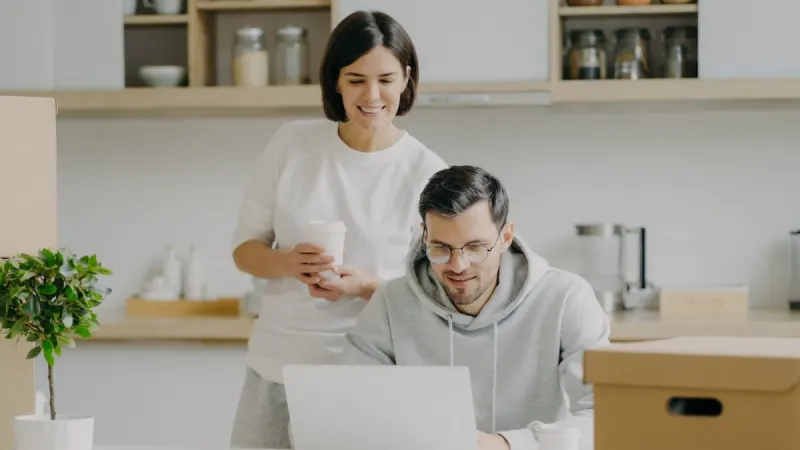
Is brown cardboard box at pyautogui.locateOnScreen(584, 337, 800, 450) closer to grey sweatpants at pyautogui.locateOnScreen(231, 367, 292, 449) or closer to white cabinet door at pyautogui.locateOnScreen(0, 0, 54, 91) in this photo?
grey sweatpants at pyautogui.locateOnScreen(231, 367, 292, 449)

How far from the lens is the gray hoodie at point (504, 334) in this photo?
2217 mm

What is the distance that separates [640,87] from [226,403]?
5.10ft

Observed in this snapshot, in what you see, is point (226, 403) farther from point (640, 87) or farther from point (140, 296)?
point (640, 87)

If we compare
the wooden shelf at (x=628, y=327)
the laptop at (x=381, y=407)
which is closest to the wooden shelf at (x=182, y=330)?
the wooden shelf at (x=628, y=327)

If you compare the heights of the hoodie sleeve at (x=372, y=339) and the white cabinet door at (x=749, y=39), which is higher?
the white cabinet door at (x=749, y=39)

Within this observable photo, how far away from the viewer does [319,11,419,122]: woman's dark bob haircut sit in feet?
7.79

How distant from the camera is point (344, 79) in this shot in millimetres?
2402

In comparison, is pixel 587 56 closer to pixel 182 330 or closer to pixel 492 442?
pixel 182 330

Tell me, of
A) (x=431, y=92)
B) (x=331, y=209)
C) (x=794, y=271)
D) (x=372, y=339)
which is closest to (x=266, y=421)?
(x=372, y=339)

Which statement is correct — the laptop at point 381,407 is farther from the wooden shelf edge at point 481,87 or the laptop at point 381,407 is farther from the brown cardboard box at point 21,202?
the wooden shelf edge at point 481,87

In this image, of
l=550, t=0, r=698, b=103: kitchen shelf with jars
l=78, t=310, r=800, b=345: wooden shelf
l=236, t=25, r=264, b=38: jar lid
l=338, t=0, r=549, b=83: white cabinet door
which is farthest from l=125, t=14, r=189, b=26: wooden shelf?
l=550, t=0, r=698, b=103: kitchen shelf with jars

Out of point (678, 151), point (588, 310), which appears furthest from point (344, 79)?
point (678, 151)

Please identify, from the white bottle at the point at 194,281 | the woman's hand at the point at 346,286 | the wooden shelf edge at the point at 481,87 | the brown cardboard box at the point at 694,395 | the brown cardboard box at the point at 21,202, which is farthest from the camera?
the white bottle at the point at 194,281

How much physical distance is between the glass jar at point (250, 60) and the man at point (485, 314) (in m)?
1.71
